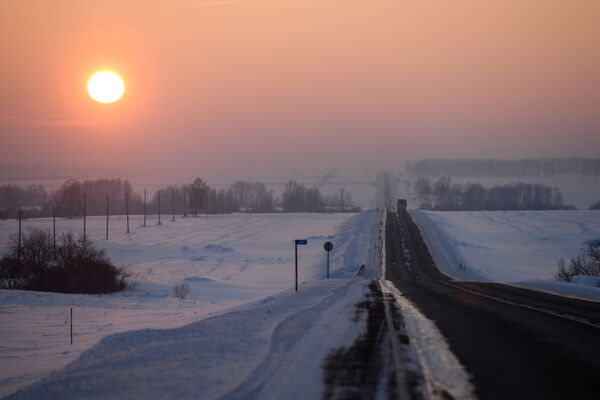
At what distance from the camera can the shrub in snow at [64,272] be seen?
45312 millimetres

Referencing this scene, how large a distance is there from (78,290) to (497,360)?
40.0m

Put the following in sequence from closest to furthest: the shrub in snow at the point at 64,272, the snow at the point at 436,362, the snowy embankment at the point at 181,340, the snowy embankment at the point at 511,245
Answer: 1. the snow at the point at 436,362
2. the snowy embankment at the point at 181,340
3. the shrub in snow at the point at 64,272
4. the snowy embankment at the point at 511,245

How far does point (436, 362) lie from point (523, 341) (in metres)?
2.88

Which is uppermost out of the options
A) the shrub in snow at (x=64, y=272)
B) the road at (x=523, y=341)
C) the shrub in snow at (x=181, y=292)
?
the road at (x=523, y=341)

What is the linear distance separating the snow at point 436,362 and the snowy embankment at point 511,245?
11.2 metres

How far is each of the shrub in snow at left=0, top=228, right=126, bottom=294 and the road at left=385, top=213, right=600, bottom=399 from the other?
29.3m

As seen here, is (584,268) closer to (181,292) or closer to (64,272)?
(181,292)

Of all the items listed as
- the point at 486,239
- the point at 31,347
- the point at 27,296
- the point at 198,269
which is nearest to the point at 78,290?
the point at 27,296

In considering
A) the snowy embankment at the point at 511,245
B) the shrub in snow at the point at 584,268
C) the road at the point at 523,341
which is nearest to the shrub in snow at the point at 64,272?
the snowy embankment at the point at 511,245

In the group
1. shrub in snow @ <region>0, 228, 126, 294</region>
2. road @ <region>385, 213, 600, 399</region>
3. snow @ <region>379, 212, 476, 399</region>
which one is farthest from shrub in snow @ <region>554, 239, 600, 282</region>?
shrub in snow @ <region>0, 228, 126, 294</region>

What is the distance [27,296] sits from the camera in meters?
34.3

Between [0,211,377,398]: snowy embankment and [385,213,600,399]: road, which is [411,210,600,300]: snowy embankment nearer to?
[385,213,600,399]: road

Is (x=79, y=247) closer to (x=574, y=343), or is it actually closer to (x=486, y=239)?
(x=574, y=343)

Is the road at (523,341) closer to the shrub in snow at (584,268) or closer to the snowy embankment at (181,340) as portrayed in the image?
the snowy embankment at (181,340)
